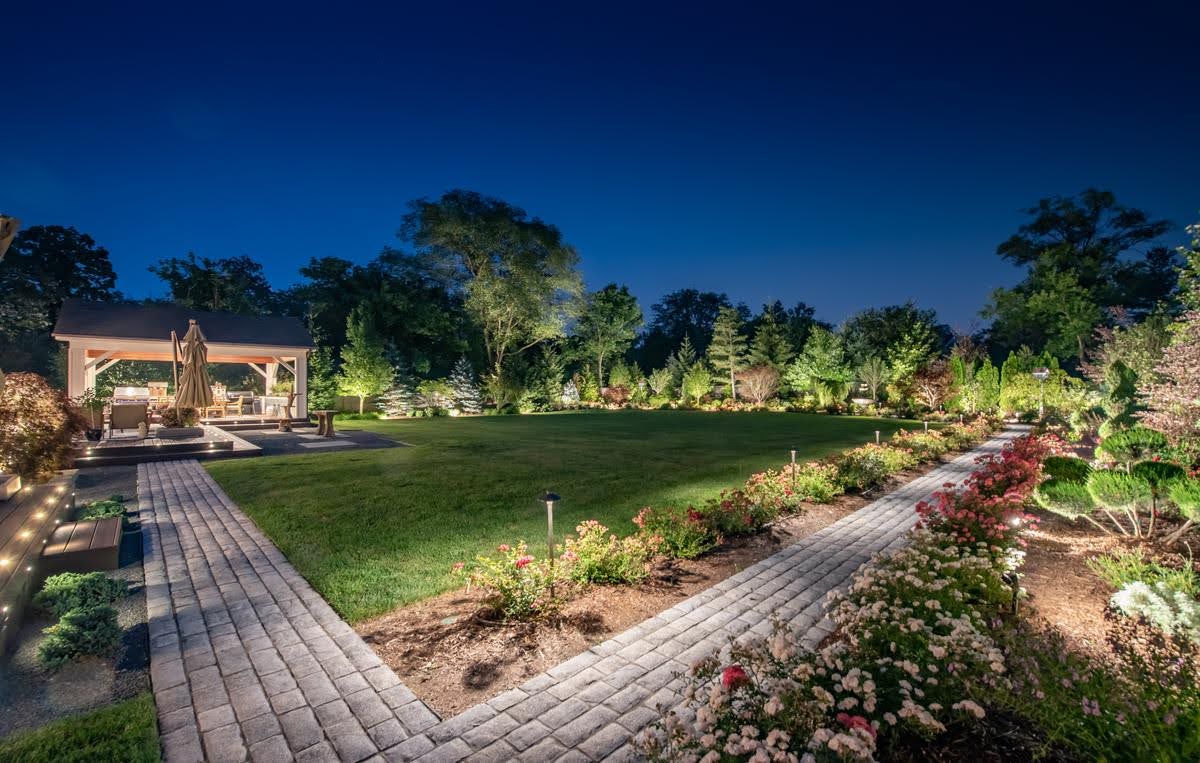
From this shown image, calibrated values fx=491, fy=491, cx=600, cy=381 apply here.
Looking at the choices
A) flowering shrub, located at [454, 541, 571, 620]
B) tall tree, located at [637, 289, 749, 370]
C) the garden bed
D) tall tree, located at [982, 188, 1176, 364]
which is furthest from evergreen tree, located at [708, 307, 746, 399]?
flowering shrub, located at [454, 541, 571, 620]

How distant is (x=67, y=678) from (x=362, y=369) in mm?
20342

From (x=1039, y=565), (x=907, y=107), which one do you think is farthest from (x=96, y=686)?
(x=907, y=107)

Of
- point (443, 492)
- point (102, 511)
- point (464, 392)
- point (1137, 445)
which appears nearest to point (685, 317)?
point (464, 392)

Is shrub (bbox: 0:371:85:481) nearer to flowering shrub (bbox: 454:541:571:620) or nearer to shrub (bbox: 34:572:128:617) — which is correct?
shrub (bbox: 34:572:128:617)

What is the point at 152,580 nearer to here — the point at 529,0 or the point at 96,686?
the point at 96,686

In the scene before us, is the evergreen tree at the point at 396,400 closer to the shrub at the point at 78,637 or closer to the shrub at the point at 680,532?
the shrub at the point at 680,532

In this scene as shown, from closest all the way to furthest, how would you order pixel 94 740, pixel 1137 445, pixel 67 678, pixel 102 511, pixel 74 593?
pixel 94 740 → pixel 67 678 → pixel 74 593 → pixel 102 511 → pixel 1137 445

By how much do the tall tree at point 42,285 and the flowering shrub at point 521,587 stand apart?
31.4m

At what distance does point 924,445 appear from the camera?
1097 cm

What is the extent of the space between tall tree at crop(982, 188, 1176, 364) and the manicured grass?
3957cm

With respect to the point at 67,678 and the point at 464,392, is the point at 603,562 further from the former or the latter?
the point at 464,392

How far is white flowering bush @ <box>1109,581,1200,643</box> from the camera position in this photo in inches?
117

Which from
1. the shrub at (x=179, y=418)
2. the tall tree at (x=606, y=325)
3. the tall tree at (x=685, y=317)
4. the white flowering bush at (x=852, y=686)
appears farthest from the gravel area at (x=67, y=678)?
the tall tree at (x=685, y=317)

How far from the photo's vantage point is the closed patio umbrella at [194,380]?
10.9m
